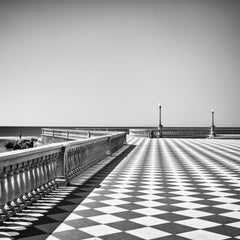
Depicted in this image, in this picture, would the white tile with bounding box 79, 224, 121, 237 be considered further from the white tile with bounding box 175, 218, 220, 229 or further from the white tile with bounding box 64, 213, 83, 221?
the white tile with bounding box 175, 218, 220, 229

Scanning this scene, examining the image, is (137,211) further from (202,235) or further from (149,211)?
(202,235)

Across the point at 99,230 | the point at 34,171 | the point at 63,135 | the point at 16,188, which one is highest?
the point at 63,135

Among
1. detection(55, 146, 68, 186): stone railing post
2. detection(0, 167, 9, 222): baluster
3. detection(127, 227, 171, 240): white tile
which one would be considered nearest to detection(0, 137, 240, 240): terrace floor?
detection(127, 227, 171, 240): white tile

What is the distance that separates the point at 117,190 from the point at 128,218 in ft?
9.35

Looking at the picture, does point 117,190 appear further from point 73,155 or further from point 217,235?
point 217,235

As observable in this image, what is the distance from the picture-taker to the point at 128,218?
21.6 ft

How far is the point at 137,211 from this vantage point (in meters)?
7.08

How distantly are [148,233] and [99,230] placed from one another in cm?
74

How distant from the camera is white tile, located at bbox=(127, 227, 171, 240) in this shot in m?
5.51

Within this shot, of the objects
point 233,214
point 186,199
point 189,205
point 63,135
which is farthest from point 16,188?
point 63,135

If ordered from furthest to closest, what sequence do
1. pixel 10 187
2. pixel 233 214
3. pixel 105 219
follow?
pixel 233 214, pixel 105 219, pixel 10 187

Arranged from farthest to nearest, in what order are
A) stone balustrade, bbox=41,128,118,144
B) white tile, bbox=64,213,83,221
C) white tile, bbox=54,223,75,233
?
stone balustrade, bbox=41,128,118,144, white tile, bbox=64,213,83,221, white tile, bbox=54,223,75,233

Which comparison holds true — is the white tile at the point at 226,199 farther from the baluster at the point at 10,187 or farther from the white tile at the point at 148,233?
the baluster at the point at 10,187

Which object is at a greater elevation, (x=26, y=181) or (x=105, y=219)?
(x=26, y=181)
